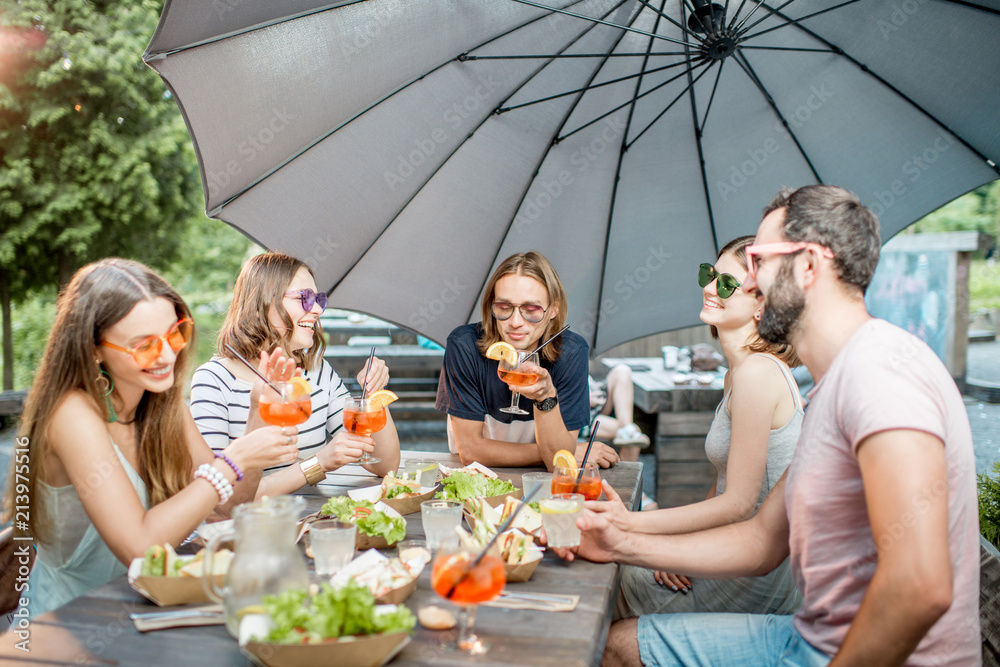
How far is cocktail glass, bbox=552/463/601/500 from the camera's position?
2.31 metres

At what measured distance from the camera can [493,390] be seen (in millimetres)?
3549

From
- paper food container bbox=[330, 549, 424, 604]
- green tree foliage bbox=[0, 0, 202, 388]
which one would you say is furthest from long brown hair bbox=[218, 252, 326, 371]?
green tree foliage bbox=[0, 0, 202, 388]

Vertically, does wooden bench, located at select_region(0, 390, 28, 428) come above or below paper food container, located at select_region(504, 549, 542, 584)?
below

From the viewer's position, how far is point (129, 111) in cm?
1076

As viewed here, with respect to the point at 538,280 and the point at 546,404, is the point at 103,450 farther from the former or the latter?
the point at 538,280

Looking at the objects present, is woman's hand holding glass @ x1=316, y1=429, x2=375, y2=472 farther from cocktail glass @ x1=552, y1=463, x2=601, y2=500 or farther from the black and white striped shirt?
cocktail glass @ x1=552, y1=463, x2=601, y2=500

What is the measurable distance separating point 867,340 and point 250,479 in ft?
6.91

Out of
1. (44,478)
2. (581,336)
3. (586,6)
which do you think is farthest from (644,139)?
(44,478)

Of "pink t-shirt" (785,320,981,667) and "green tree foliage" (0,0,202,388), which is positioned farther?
"green tree foliage" (0,0,202,388)

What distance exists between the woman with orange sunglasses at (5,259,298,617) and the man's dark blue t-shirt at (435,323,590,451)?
49.2 inches

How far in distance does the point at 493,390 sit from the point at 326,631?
2.16 metres

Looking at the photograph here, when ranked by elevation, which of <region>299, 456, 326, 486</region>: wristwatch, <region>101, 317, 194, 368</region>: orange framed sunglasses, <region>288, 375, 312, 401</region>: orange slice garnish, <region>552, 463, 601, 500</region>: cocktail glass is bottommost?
<region>299, 456, 326, 486</region>: wristwatch

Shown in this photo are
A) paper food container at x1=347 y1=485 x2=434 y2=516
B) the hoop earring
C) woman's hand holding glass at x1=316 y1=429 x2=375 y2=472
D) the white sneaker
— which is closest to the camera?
the hoop earring

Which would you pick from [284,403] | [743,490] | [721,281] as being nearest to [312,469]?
[284,403]
